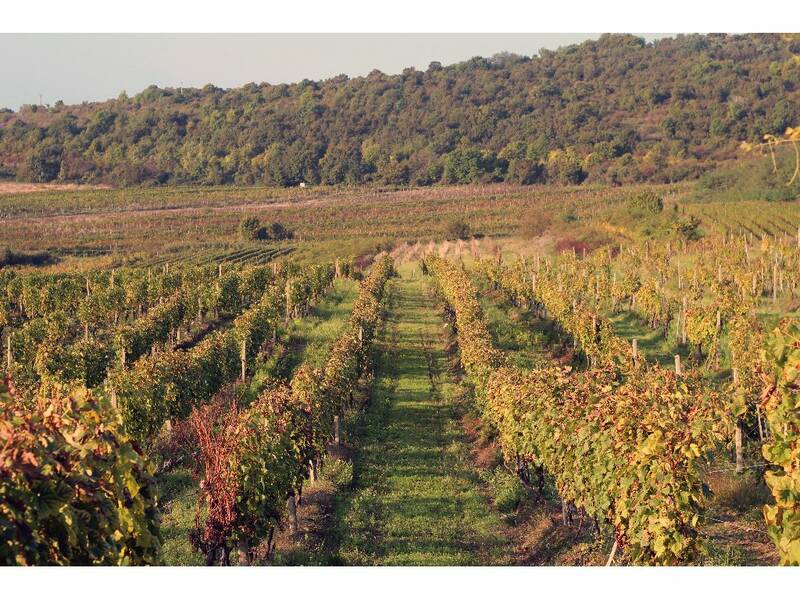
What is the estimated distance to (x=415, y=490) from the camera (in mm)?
13773

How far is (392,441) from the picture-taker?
661 inches

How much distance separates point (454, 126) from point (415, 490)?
413ft

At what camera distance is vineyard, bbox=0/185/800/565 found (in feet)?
18.2

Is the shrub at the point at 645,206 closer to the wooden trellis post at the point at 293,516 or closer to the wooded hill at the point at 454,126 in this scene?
the wooded hill at the point at 454,126

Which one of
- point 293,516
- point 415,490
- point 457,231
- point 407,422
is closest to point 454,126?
point 457,231

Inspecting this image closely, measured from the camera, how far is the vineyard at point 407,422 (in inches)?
219

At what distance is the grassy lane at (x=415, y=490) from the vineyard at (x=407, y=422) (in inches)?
2.2

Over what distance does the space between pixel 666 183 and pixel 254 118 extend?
7235 cm

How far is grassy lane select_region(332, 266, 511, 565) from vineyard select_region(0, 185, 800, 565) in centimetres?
6

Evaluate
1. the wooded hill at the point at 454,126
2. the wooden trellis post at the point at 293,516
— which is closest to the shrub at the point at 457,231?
the wooded hill at the point at 454,126

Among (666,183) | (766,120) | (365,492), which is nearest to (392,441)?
(365,492)

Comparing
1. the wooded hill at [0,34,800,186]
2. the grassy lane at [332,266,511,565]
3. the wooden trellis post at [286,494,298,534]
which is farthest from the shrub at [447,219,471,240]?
the wooden trellis post at [286,494,298,534]

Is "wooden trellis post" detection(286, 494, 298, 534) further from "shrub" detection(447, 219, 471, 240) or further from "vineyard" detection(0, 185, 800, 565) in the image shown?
"shrub" detection(447, 219, 471, 240)

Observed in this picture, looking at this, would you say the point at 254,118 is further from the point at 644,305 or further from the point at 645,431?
the point at 645,431
